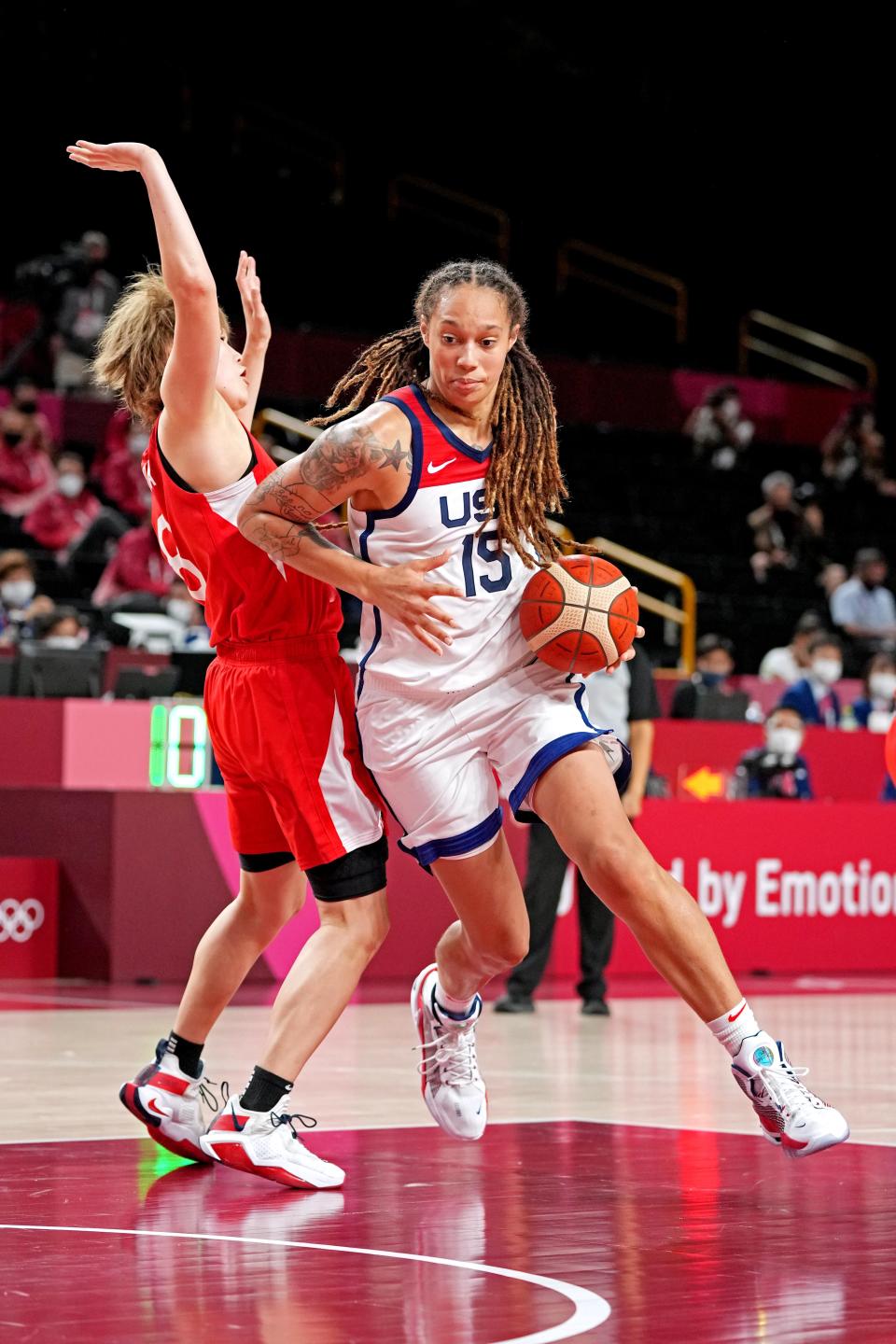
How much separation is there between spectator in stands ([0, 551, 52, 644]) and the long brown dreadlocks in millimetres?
9319

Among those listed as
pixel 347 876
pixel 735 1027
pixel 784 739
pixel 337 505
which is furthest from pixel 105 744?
pixel 735 1027

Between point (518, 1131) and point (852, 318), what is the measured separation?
2352cm

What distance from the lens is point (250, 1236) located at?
4059 millimetres

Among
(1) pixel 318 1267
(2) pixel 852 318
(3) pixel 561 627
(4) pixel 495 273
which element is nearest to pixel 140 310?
(4) pixel 495 273

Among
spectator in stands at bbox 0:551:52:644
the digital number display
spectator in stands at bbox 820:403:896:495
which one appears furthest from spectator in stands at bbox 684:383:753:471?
the digital number display

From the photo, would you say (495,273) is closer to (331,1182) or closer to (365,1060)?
(331,1182)

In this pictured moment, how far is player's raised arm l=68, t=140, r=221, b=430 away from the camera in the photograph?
4.64m

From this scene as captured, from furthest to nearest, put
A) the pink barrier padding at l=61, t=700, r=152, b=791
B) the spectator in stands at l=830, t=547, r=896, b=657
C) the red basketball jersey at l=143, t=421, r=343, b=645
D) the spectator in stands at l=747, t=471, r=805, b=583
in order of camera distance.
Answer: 1. the spectator in stands at l=747, t=471, r=805, b=583
2. the spectator in stands at l=830, t=547, r=896, b=657
3. the pink barrier padding at l=61, t=700, r=152, b=791
4. the red basketball jersey at l=143, t=421, r=343, b=645

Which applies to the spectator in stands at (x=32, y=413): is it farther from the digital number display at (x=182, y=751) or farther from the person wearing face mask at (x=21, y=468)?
the digital number display at (x=182, y=751)

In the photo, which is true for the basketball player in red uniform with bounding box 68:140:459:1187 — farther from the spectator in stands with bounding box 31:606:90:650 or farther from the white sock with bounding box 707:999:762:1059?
the spectator in stands with bounding box 31:606:90:650

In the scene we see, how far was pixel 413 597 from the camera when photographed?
456 cm

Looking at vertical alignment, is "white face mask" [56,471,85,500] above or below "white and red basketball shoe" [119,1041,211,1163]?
above

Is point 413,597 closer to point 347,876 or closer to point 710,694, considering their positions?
point 347,876

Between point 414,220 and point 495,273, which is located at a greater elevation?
point 414,220
